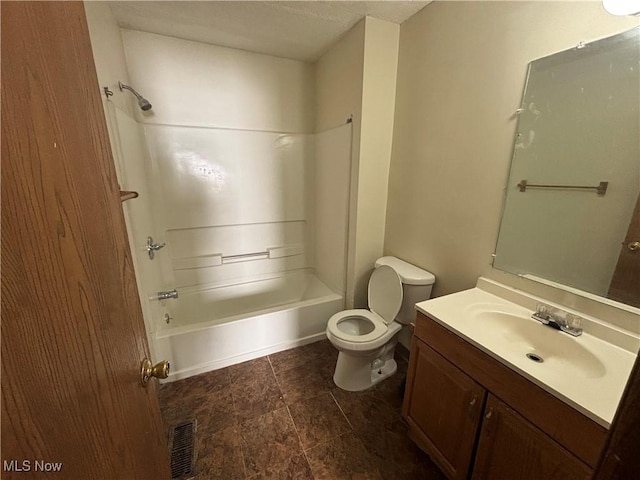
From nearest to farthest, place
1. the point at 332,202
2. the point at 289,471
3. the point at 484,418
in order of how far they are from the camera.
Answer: the point at 484,418
the point at 289,471
the point at 332,202

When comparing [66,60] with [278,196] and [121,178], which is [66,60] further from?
[278,196]

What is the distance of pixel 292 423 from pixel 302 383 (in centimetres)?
30

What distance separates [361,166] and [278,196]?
99 cm

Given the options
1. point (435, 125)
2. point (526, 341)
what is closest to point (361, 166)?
point (435, 125)

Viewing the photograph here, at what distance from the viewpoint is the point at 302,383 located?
1.80 metres

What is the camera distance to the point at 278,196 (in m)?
2.58

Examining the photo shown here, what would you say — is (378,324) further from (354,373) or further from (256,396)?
(256,396)

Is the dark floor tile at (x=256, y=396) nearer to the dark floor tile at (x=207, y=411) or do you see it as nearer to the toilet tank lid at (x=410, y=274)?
the dark floor tile at (x=207, y=411)

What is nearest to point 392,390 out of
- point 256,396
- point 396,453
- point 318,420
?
point 396,453

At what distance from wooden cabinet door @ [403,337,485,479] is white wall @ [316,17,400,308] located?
893mm

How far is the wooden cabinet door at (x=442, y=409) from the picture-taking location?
1042mm

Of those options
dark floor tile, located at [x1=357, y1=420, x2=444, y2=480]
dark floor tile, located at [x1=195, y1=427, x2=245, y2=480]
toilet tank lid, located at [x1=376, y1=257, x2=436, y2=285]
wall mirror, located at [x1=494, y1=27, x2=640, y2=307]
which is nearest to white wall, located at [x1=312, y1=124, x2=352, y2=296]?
toilet tank lid, located at [x1=376, y1=257, x2=436, y2=285]

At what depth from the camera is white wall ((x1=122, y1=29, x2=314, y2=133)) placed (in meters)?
1.95

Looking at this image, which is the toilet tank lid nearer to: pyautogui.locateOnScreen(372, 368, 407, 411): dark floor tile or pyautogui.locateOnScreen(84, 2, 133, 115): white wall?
pyautogui.locateOnScreen(372, 368, 407, 411): dark floor tile
